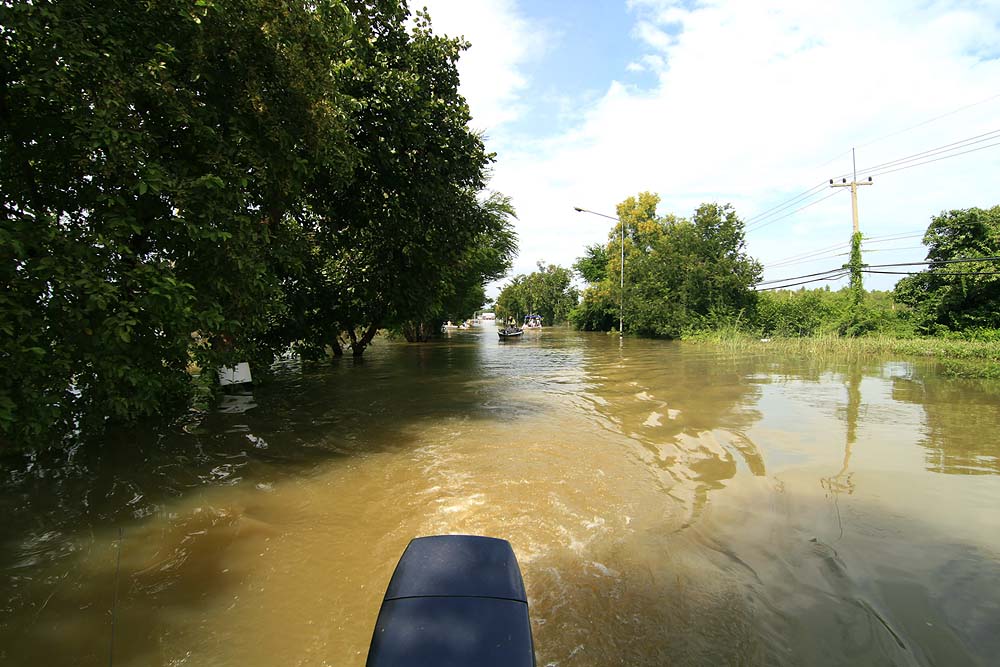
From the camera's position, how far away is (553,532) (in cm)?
390

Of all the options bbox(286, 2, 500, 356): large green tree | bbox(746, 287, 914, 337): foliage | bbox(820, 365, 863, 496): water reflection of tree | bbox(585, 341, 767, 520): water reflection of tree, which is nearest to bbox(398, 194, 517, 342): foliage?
bbox(286, 2, 500, 356): large green tree

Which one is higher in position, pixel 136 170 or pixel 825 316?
pixel 136 170

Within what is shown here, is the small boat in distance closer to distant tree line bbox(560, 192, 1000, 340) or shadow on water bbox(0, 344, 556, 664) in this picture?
distant tree line bbox(560, 192, 1000, 340)

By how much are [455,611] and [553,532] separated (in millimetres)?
2857

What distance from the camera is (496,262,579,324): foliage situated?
255ft

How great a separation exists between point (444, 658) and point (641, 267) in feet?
118

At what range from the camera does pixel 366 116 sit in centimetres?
893

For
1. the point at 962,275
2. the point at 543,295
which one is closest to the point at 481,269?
the point at 962,275

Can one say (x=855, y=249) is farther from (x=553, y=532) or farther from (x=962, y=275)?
(x=553, y=532)

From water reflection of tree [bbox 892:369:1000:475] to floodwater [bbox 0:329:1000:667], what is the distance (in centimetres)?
7

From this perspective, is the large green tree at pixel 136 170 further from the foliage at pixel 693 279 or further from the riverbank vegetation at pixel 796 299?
the foliage at pixel 693 279

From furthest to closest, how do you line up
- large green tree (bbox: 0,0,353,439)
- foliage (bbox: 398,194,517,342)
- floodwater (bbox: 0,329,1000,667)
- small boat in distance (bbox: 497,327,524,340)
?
small boat in distance (bbox: 497,327,524,340)
foliage (bbox: 398,194,517,342)
large green tree (bbox: 0,0,353,439)
floodwater (bbox: 0,329,1000,667)

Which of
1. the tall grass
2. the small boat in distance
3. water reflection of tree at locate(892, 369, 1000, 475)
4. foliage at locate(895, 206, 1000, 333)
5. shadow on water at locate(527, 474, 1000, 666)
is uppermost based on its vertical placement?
foliage at locate(895, 206, 1000, 333)

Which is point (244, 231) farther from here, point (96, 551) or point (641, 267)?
point (641, 267)
